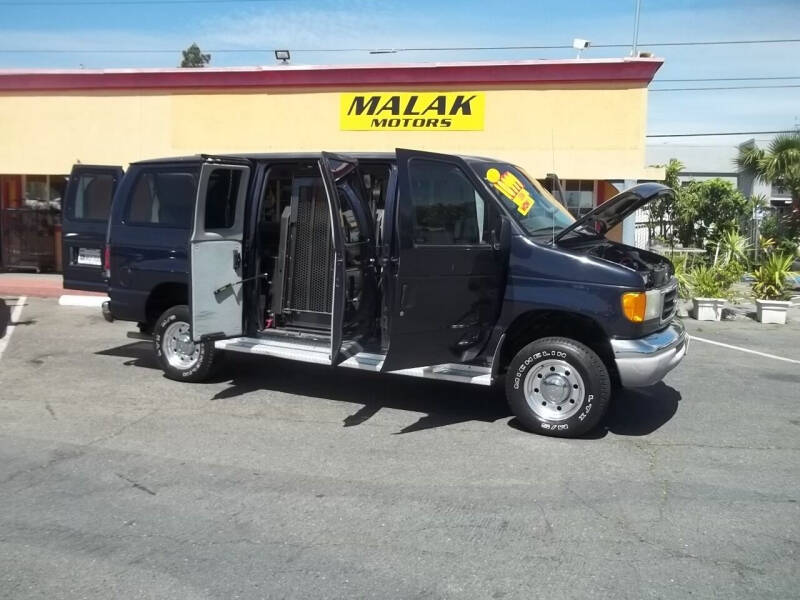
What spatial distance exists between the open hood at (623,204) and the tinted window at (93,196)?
719cm

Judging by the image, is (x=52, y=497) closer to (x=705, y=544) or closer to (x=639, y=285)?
(x=705, y=544)

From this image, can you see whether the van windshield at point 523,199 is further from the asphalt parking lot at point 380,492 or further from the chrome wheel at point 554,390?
the asphalt parking lot at point 380,492

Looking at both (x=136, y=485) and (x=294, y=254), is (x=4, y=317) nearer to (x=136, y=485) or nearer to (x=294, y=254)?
(x=294, y=254)

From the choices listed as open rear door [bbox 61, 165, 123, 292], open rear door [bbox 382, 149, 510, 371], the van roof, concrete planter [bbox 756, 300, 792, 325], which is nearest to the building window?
concrete planter [bbox 756, 300, 792, 325]

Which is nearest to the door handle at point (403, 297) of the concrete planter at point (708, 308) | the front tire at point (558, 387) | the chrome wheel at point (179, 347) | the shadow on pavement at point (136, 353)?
the front tire at point (558, 387)

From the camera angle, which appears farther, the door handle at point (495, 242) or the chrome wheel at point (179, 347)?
the chrome wheel at point (179, 347)

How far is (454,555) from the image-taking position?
14.1 feet

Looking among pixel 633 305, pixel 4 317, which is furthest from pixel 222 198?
pixel 4 317

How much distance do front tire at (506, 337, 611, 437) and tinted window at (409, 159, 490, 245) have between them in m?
1.08

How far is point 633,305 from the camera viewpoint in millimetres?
6102

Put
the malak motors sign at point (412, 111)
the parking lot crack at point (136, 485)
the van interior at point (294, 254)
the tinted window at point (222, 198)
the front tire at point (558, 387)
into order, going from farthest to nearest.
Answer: the malak motors sign at point (412, 111) → the van interior at point (294, 254) → the tinted window at point (222, 198) → the front tire at point (558, 387) → the parking lot crack at point (136, 485)

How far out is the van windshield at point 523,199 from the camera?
22.0 ft

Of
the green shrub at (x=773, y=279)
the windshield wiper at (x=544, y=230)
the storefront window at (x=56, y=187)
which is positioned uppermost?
the storefront window at (x=56, y=187)

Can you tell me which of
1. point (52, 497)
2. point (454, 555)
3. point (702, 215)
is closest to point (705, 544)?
point (454, 555)
